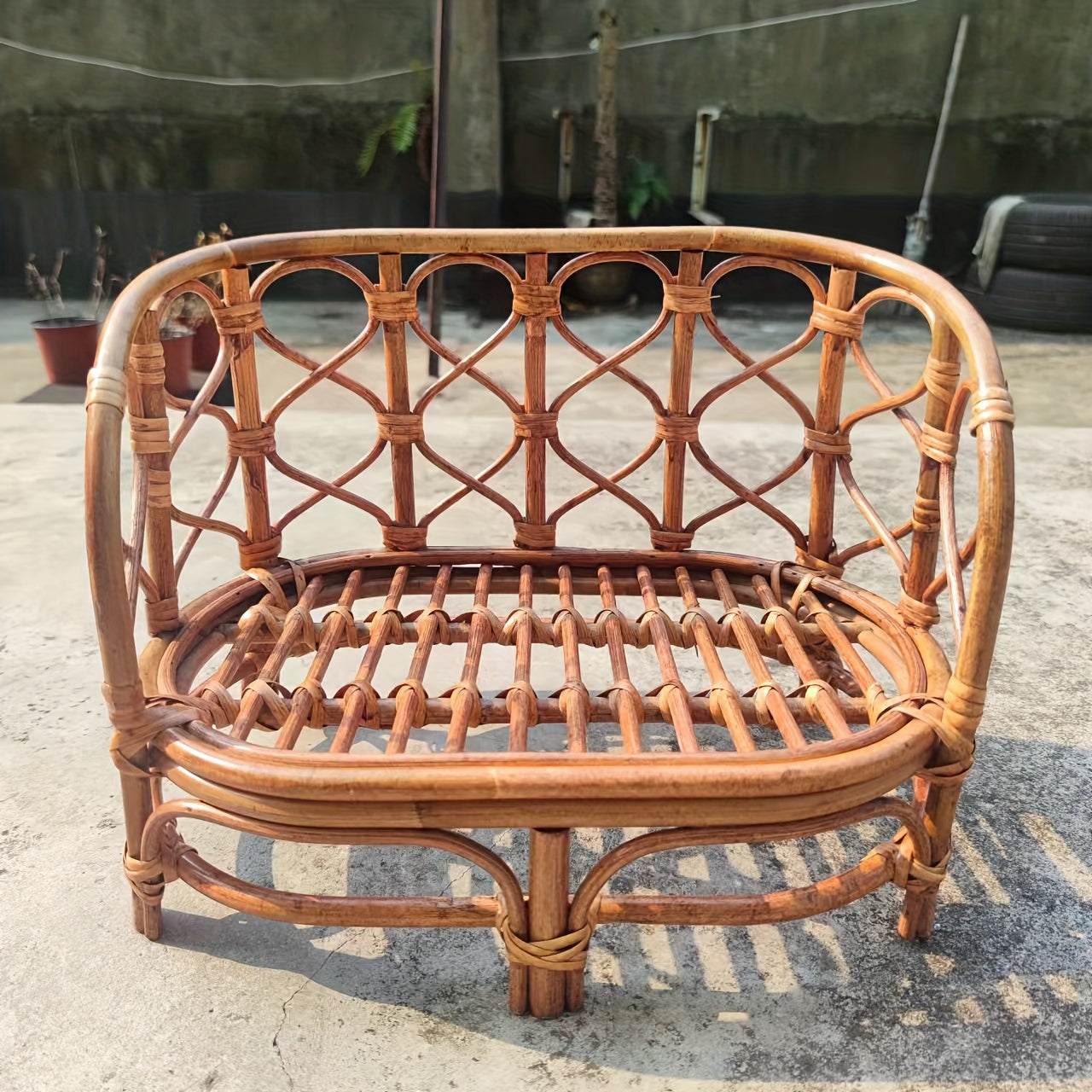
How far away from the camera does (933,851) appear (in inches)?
49.9

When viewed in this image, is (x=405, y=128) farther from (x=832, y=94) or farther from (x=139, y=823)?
(x=139, y=823)

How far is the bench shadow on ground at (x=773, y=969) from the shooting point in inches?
46.5

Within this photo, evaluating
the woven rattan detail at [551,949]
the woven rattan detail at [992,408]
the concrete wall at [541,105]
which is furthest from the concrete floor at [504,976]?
the concrete wall at [541,105]

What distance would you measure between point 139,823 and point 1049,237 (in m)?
6.19

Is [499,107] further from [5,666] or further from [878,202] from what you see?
[5,666]

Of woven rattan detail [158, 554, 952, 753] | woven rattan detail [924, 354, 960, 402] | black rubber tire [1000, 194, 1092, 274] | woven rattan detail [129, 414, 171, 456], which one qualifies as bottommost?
woven rattan detail [158, 554, 952, 753]

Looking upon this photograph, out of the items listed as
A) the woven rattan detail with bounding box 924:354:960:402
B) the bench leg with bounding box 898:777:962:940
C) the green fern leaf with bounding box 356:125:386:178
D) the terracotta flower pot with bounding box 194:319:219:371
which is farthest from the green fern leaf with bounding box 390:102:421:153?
the bench leg with bounding box 898:777:962:940

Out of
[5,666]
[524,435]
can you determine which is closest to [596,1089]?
[524,435]

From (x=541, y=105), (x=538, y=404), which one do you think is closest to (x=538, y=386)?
(x=538, y=404)

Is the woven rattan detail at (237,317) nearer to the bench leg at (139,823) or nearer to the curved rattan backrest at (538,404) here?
the curved rattan backrest at (538,404)

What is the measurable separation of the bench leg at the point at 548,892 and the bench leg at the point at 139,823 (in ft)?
1.59

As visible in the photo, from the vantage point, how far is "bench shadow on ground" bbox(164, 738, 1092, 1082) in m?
1.18

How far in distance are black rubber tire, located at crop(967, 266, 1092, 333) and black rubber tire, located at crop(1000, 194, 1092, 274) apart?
0.21 ft

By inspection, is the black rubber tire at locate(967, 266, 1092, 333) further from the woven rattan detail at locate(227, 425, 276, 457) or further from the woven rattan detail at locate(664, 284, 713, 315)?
the woven rattan detail at locate(227, 425, 276, 457)
